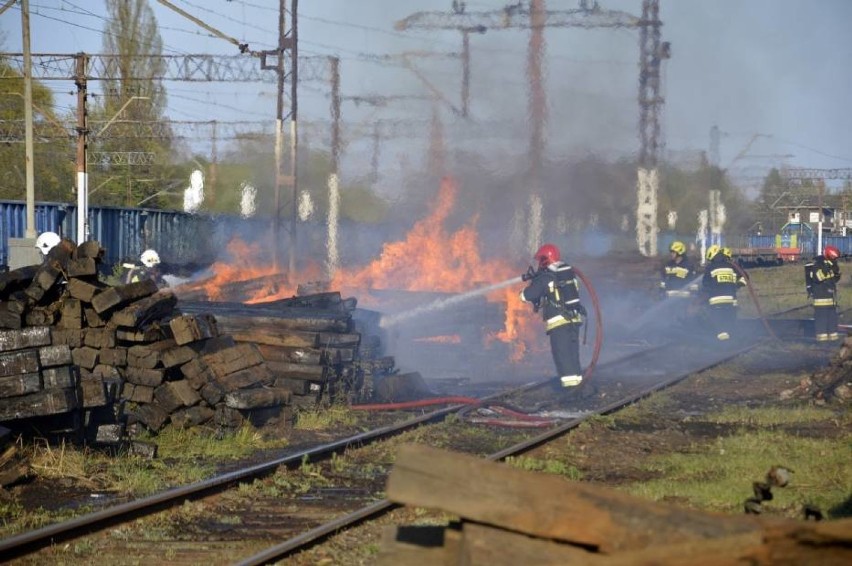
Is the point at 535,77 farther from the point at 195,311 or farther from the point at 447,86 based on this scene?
the point at 195,311

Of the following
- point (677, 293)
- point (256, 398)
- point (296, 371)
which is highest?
point (677, 293)

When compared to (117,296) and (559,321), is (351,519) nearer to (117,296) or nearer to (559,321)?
(117,296)

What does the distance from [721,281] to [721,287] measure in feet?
0.37

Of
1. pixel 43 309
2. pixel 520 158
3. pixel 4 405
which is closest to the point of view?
pixel 4 405

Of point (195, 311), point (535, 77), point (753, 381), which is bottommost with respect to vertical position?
point (753, 381)

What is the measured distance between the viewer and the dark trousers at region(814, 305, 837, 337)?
74.5 ft

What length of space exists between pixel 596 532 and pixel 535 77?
31.6m

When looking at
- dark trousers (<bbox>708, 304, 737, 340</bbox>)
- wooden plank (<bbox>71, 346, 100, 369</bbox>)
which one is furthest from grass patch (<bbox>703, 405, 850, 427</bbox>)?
dark trousers (<bbox>708, 304, 737, 340</bbox>)

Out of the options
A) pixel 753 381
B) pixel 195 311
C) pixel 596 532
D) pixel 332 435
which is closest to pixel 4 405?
pixel 332 435

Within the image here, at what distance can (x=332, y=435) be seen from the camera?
38.8 ft

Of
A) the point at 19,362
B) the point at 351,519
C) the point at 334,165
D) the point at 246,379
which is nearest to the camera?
the point at 351,519

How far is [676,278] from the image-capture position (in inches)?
882

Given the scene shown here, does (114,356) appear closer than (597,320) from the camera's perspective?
Yes

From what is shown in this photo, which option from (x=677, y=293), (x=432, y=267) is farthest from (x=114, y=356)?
(x=432, y=267)
